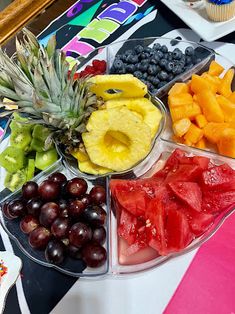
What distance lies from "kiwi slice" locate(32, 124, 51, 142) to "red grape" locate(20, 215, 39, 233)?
241 millimetres

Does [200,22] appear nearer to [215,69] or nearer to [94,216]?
[215,69]

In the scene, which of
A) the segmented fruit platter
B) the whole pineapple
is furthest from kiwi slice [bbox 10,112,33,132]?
the whole pineapple

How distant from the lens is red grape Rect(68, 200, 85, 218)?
3.41 ft

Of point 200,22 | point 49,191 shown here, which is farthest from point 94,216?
point 200,22

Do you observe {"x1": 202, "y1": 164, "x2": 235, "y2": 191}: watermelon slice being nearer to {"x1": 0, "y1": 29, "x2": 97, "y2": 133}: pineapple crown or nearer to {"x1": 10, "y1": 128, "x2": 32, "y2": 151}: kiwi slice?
{"x1": 0, "y1": 29, "x2": 97, "y2": 133}: pineapple crown

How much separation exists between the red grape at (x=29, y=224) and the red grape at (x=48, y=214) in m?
0.02

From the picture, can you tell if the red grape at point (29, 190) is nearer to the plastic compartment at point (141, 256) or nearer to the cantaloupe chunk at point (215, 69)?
the plastic compartment at point (141, 256)

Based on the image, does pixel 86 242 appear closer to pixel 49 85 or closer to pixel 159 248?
pixel 159 248

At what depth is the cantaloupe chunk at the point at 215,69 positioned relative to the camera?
1.27 m

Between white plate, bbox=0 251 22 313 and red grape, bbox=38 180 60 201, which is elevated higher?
red grape, bbox=38 180 60 201

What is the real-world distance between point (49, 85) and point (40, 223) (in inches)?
14.3

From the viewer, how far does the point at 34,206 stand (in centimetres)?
108

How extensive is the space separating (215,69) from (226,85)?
73mm

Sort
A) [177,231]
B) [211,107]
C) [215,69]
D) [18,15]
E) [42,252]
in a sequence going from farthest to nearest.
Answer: [18,15] < [215,69] < [211,107] < [42,252] < [177,231]
